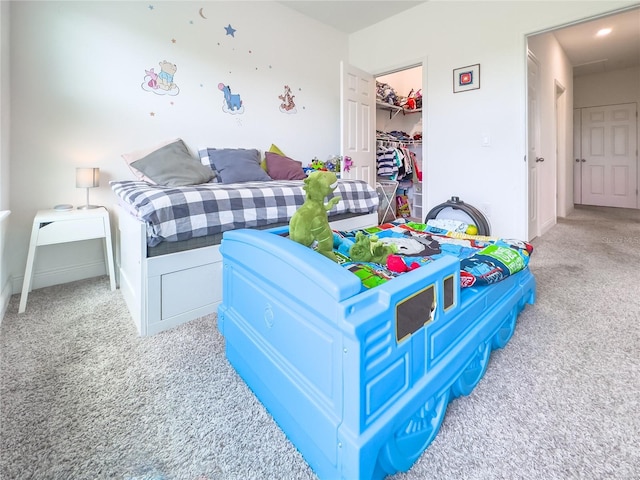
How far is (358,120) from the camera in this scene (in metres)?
3.81

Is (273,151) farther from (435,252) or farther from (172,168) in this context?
(435,252)

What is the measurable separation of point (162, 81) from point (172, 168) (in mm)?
871

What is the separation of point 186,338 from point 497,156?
316 centimetres

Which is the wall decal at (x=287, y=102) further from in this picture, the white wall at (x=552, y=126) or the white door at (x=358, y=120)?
the white wall at (x=552, y=126)

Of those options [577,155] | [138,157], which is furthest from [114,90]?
[577,155]

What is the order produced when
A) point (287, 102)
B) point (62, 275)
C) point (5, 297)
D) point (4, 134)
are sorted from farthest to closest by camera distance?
point (287, 102) < point (62, 275) < point (4, 134) < point (5, 297)

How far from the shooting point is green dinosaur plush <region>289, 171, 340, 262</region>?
1.11 meters

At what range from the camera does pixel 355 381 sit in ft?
2.22

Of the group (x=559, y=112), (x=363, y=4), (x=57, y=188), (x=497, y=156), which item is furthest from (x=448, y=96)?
(x=57, y=188)

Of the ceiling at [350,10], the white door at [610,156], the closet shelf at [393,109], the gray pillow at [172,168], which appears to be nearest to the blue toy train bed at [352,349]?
the gray pillow at [172,168]

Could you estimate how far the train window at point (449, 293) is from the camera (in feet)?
3.08

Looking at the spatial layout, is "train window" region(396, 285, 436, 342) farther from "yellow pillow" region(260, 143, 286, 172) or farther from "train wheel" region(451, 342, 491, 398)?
"yellow pillow" region(260, 143, 286, 172)

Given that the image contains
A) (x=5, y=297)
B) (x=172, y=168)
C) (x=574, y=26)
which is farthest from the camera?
(x=574, y=26)

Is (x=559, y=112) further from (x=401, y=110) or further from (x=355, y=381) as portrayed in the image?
(x=355, y=381)
